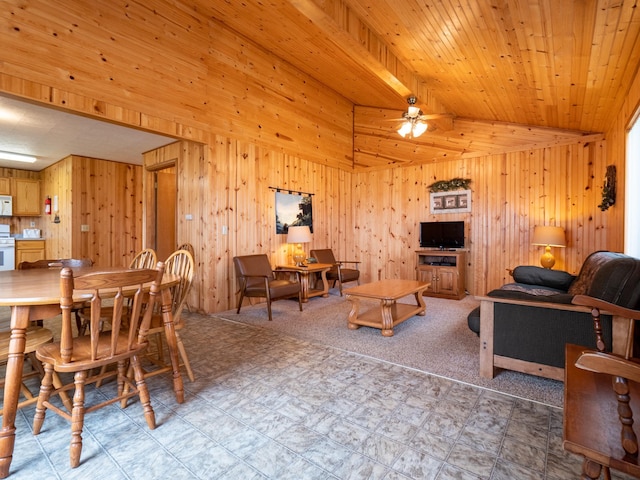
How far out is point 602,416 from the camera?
106 cm

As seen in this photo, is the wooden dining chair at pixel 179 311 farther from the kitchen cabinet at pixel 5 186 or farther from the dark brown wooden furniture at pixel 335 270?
the kitchen cabinet at pixel 5 186

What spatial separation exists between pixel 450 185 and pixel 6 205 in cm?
862

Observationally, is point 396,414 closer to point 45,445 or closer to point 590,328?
point 590,328

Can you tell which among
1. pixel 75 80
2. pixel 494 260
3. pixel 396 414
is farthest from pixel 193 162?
pixel 494 260

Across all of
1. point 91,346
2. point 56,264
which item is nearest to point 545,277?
point 91,346

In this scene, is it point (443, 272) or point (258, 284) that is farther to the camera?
point (443, 272)

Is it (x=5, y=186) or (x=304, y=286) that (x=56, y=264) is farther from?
(x=5, y=186)

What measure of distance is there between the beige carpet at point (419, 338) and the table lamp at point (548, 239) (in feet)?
3.96

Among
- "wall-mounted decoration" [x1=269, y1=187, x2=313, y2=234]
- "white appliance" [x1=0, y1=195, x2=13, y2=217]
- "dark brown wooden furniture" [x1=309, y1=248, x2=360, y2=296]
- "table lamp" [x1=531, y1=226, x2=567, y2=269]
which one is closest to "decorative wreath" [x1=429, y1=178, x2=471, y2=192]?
"table lamp" [x1=531, y1=226, x2=567, y2=269]

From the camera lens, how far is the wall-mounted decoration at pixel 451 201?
563 centimetres

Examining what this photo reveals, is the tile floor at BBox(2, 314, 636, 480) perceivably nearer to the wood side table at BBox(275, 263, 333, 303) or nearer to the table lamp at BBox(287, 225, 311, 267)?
the wood side table at BBox(275, 263, 333, 303)

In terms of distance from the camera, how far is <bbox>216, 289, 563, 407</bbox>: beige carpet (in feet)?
7.41

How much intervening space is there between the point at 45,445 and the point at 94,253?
17.3 feet

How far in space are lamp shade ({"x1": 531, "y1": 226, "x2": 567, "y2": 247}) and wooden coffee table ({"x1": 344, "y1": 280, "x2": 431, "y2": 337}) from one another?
6.32 ft
